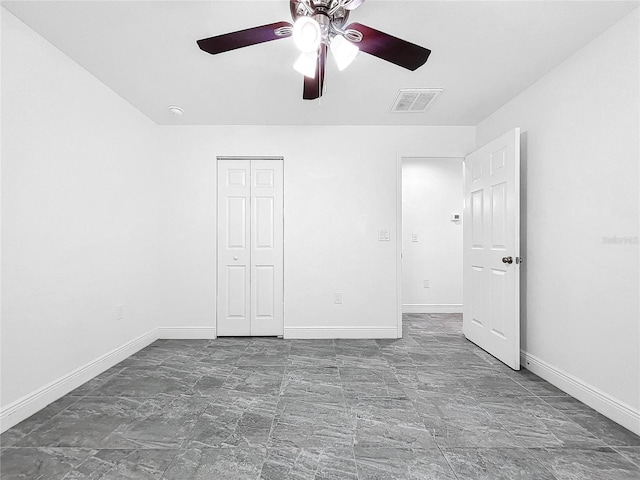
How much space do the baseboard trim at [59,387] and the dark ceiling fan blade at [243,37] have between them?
228 centimetres

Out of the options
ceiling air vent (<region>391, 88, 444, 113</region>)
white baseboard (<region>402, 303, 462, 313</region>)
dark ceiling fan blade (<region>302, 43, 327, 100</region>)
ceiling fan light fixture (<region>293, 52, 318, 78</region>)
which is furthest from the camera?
white baseboard (<region>402, 303, 462, 313</region>)

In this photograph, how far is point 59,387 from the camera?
2.36 metres

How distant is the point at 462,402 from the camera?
2.31 m

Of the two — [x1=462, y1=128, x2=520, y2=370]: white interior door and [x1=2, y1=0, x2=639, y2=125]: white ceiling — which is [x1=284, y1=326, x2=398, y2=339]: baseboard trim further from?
[x1=2, y1=0, x2=639, y2=125]: white ceiling

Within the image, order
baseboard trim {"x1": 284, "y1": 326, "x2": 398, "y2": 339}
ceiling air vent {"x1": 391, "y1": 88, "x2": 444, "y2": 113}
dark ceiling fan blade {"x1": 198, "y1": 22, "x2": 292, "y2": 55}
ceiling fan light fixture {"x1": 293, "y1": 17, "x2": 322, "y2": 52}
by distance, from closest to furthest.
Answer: ceiling fan light fixture {"x1": 293, "y1": 17, "x2": 322, "y2": 52} < dark ceiling fan blade {"x1": 198, "y1": 22, "x2": 292, "y2": 55} < ceiling air vent {"x1": 391, "y1": 88, "x2": 444, "y2": 113} < baseboard trim {"x1": 284, "y1": 326, "x2": 398, "y2": 339}

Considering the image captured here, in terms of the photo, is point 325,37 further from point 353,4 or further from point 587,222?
point 587,222

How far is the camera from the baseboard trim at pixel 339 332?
385 centimetres

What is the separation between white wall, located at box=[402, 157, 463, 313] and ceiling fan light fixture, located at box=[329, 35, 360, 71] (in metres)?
3.86

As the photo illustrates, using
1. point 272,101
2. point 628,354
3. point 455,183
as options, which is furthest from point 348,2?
point 455,183

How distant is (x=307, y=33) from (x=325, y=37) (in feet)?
0.81

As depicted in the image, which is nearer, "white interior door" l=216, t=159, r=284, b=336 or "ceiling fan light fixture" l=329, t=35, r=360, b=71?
"ceiling fan light fixture" l=329, t=35, r=360, b=71

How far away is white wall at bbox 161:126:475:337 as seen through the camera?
3.87 meters

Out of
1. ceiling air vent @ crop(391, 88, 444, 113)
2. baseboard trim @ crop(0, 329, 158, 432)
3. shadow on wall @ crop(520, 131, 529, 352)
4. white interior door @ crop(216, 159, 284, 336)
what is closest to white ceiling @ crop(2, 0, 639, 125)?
ceiling air vent @ crop(391, 88, 444, 113)

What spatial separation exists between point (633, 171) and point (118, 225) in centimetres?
379
